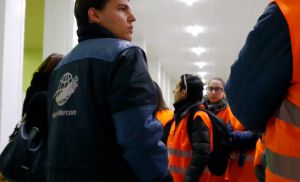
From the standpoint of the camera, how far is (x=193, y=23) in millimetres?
7941

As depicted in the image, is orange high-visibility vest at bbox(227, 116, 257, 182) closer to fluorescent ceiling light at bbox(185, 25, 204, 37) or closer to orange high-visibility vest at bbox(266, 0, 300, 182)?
orange high-visibility vest at bbox(266, 0, 300, 182)

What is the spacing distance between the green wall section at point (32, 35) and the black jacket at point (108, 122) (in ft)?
18.2

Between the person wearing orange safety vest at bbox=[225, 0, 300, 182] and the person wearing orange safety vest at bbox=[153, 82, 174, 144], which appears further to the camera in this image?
the person wearing orange safety vest at bbox=[153, 82, 174, 144]

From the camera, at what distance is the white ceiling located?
676 centimetres

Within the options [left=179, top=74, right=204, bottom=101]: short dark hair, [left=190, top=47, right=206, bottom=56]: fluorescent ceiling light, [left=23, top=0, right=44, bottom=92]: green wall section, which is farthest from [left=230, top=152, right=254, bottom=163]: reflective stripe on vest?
[left=190, top=47, right=206, bottom=56]: fluorescent ceiling light

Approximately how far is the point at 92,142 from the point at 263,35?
67 cm

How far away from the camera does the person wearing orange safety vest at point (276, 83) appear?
1010 mm

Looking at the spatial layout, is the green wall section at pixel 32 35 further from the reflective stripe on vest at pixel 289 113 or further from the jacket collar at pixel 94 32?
the reflective stripe on vest at pixel 289 113

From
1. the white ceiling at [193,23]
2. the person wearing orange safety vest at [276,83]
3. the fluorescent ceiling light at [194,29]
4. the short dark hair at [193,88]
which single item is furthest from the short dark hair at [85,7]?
the fluorescent ceiling light at [194,29]

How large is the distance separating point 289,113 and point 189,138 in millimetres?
1779

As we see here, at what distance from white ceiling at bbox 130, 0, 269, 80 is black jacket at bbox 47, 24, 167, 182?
5.29 m

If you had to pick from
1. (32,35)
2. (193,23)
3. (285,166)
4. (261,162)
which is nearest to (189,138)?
(261,162)

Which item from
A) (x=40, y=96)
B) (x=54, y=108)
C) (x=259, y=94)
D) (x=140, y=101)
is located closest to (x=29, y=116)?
(x=40, y=96)

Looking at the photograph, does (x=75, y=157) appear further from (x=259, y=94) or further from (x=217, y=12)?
(x=217, y=12)
